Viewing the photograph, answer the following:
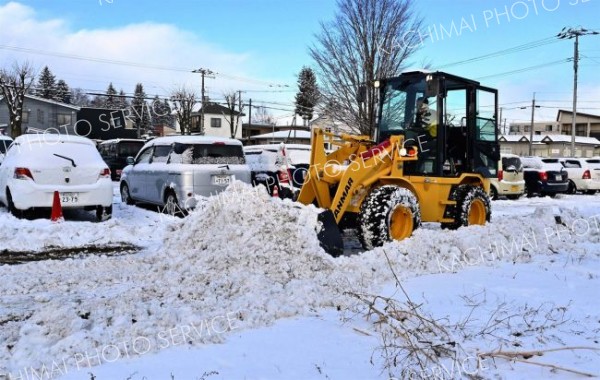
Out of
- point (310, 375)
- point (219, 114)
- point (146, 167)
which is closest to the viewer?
point (310, 375)

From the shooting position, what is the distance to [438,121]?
816 centimetres

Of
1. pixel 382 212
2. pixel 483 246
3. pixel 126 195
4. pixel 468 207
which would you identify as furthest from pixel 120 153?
pixel 483 246

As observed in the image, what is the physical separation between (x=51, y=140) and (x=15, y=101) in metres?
37.3

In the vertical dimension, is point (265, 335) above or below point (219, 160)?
below

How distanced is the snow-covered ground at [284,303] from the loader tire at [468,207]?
553 millimetres

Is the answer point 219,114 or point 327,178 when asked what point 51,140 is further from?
point 219,114

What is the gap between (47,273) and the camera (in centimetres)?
582

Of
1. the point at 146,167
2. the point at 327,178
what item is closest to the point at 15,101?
the point at 146,167

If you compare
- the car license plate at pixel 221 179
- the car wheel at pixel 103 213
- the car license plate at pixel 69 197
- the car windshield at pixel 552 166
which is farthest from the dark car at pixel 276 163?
the car windshield at pixel 552 166

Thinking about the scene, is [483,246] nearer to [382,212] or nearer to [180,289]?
[382,212]

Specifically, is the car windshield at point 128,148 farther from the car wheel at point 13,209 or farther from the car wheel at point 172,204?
the car wheel at point 13,209

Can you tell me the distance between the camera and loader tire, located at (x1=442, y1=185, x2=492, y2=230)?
8.31 m

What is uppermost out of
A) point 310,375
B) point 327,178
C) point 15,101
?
point 15,101

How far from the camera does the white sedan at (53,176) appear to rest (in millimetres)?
8906
